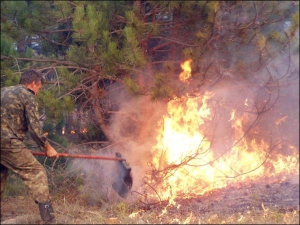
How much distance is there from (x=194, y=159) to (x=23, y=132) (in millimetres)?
3642

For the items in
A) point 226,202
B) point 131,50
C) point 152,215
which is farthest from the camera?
point 131,50

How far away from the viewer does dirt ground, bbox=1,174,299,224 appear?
6.20 m

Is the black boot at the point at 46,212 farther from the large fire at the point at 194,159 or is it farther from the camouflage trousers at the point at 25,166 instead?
the large fire at the point at 194,159

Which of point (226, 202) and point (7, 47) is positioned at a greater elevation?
point (7, 47)

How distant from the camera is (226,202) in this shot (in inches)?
266

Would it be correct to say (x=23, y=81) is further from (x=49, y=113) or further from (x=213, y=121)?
(x=213, y=121)

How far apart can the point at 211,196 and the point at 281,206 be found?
1.25 metres

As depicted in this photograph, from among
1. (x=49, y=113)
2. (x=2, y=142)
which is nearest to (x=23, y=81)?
(x=2, y=142)

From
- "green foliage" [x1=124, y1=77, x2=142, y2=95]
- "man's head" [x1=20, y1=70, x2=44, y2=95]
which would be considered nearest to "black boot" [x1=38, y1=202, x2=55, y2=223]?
"man's head" [x1=20, y1=70, x2=44, y2=95]

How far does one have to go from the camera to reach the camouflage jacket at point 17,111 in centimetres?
512

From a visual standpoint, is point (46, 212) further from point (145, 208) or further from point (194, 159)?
point (194, 159)

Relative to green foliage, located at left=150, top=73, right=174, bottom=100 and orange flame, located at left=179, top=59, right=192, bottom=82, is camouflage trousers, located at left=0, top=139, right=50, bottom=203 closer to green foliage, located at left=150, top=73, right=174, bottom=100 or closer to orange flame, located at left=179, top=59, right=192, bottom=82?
green foliage, located at left=150, top=73, right=174, bottom=100

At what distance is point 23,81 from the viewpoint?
5301 mm

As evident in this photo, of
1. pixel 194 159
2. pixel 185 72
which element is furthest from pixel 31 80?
pixel 194 159
